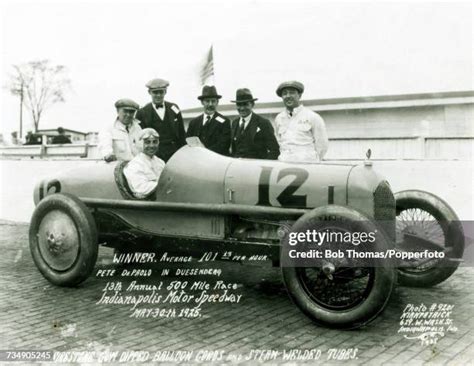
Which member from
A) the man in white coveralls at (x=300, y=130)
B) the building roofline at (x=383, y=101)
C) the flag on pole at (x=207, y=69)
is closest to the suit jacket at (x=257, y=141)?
the man in white coveralls at (x=300, y=130)

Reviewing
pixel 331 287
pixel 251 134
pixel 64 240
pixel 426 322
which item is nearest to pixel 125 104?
pixel 251 134

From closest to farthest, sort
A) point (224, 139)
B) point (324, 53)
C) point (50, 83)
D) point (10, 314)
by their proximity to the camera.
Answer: point (10, 314), point (224, 139), point (324, 53), point (50, 83)

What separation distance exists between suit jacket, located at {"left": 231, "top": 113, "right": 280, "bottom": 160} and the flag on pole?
2.83 metres

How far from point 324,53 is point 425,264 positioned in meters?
8.17

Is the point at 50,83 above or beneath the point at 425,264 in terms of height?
above

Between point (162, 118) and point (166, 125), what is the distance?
0.34 feet

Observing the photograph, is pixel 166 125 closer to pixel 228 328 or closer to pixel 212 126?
pixel 212 126

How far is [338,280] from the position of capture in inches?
158

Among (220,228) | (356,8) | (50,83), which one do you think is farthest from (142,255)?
(50,83)

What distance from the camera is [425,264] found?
5211mm

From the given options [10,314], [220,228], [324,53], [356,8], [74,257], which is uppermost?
[356,8]

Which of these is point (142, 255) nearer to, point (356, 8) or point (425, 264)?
point (425, 264)

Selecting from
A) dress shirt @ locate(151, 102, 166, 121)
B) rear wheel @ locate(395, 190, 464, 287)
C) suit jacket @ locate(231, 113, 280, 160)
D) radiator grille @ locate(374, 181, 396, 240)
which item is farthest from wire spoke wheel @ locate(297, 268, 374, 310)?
dress shirt @ locate(151, 102, 166, 121)

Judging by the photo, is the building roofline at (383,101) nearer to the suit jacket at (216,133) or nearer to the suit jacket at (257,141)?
the suit jacket at (257,141)
